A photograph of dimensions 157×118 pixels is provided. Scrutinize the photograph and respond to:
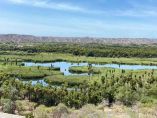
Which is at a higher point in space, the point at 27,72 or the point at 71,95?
the point at 71,95

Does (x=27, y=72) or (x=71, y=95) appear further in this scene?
(x=27, y=72)

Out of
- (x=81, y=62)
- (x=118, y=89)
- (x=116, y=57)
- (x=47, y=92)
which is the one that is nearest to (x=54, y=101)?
(x=47, y=92)

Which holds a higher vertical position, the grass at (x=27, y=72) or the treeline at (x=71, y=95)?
the treeline at (x=71, y=95)

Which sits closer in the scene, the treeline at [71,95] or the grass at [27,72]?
the treeline at [71,95]

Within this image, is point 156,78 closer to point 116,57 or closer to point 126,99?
point 126,99

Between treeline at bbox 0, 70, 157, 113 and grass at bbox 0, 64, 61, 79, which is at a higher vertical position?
treeline at bbox 0, 70, 157, 113

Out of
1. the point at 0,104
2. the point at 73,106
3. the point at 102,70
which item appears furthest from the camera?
the point at 102,70

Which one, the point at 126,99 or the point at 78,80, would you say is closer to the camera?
the point at 126,99

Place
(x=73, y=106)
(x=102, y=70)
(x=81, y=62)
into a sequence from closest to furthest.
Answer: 1. (x=73, y=106)
2. (x=102, y=70)
3. (x=81, y=62)

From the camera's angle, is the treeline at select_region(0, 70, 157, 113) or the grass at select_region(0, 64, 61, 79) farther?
the grass at select_region(0, 64, 61, 79)
